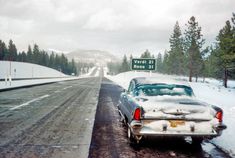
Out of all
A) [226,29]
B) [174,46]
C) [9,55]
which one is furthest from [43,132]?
[9,55]

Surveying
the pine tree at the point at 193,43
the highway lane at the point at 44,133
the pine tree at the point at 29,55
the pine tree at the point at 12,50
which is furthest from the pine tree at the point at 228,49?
the pine tree at the point at 29,55

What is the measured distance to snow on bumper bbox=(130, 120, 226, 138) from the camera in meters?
5.63

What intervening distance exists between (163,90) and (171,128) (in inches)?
59.3

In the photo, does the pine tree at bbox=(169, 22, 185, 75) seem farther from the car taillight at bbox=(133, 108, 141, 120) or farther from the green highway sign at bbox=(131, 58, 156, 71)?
the car taillight at bbox=(133, 108, 141, 120)

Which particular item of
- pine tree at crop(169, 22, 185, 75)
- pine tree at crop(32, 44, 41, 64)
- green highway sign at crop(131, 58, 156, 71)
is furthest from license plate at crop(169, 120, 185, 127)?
pine tree at crop(32, 44, 41, 64)

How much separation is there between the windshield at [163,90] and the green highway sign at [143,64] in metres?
21.2

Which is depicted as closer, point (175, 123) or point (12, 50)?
point (175, 123)

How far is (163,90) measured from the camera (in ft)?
22.9

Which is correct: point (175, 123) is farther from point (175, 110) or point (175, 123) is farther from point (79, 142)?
point (79, 142)

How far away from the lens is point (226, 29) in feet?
180

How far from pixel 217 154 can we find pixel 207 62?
9742 centimetres

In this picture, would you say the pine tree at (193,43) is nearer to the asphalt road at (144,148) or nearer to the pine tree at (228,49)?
the pine tree at (228,49)

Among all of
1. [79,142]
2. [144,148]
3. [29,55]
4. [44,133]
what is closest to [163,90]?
[144,148]

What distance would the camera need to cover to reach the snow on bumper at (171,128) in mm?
5629
